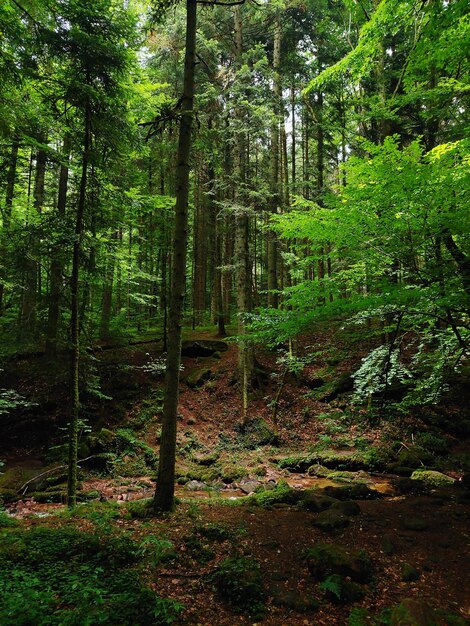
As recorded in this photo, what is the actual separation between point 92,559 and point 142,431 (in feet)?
28.6

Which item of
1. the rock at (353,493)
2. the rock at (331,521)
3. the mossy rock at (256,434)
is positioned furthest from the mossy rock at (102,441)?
the rock at (331,521)

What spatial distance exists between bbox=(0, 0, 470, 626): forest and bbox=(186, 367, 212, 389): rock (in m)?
1.34

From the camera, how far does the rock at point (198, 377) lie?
16.2m

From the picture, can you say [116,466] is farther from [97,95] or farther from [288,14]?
[288,14]

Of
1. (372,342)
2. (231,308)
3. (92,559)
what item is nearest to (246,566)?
(92,559)

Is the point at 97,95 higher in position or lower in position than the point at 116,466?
higher

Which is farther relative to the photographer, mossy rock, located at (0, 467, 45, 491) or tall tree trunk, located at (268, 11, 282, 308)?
tall tree trunk, located at (268, 11, 282, 308)

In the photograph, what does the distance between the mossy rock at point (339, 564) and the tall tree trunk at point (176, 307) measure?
282cm

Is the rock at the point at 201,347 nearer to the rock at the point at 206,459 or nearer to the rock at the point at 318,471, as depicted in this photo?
the rock at the point at 206,459

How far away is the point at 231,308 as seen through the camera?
28.0m

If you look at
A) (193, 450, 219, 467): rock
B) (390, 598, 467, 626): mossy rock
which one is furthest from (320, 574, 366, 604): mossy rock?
(193, 450, 219, 467): rock

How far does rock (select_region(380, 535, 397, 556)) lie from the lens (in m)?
5.34

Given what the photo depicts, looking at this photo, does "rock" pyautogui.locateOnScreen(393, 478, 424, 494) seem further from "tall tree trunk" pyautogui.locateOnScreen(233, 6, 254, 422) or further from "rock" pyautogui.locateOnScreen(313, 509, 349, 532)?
"tall tree trunk" pyautogui.locateOnScreen(233, 6, 254, 422)

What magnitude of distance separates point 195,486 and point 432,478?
588 cm
